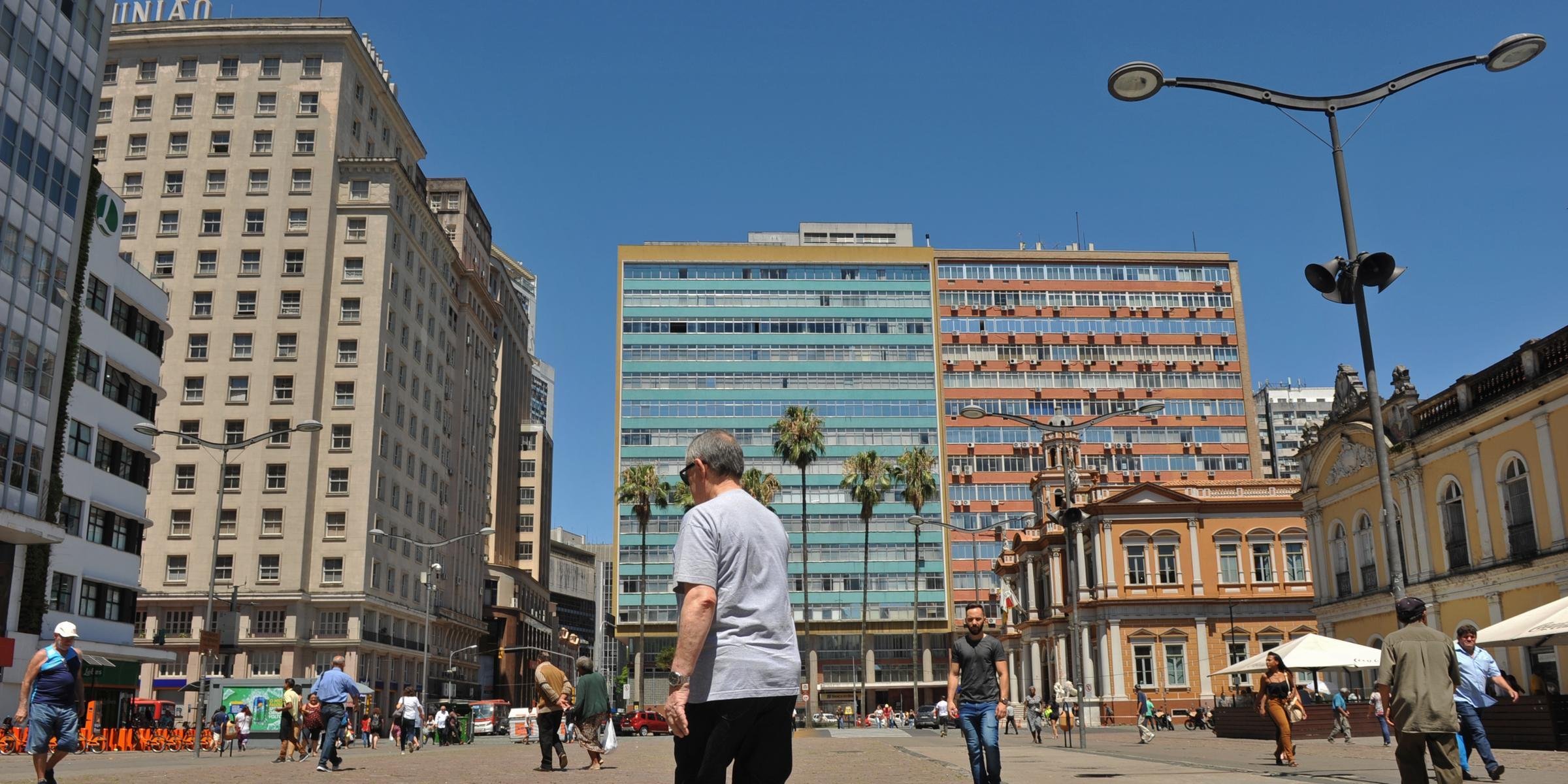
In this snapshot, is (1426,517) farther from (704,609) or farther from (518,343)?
(518,343)

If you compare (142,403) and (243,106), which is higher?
(243,106)

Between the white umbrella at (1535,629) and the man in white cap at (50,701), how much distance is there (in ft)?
66.3

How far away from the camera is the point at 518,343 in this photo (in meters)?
125

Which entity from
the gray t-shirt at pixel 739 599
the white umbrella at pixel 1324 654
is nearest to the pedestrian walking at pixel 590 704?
the gray t-shirt at pixel 739 599

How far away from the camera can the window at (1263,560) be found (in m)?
58.0

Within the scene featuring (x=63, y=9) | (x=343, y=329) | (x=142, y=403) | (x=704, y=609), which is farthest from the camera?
(x=343, y=329)

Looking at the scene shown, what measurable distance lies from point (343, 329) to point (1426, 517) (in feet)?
191

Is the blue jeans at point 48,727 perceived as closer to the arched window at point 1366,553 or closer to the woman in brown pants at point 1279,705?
the woman in brown pants at point 1279,705

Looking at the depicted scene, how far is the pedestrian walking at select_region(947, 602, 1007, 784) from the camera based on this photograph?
11.4 metres

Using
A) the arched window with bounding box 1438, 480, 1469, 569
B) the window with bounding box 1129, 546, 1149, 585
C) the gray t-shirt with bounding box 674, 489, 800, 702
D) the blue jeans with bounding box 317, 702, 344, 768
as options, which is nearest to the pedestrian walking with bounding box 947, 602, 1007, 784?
the gray t-shirt with bounding box 674, 489, 800, 702

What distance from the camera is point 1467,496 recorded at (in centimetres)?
3306

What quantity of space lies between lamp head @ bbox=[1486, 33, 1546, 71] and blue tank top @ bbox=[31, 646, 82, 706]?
1683 cm

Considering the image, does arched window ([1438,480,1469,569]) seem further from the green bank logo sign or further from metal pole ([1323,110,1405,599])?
the green bank logo sign

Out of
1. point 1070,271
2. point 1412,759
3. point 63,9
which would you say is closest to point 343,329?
point 63,9
